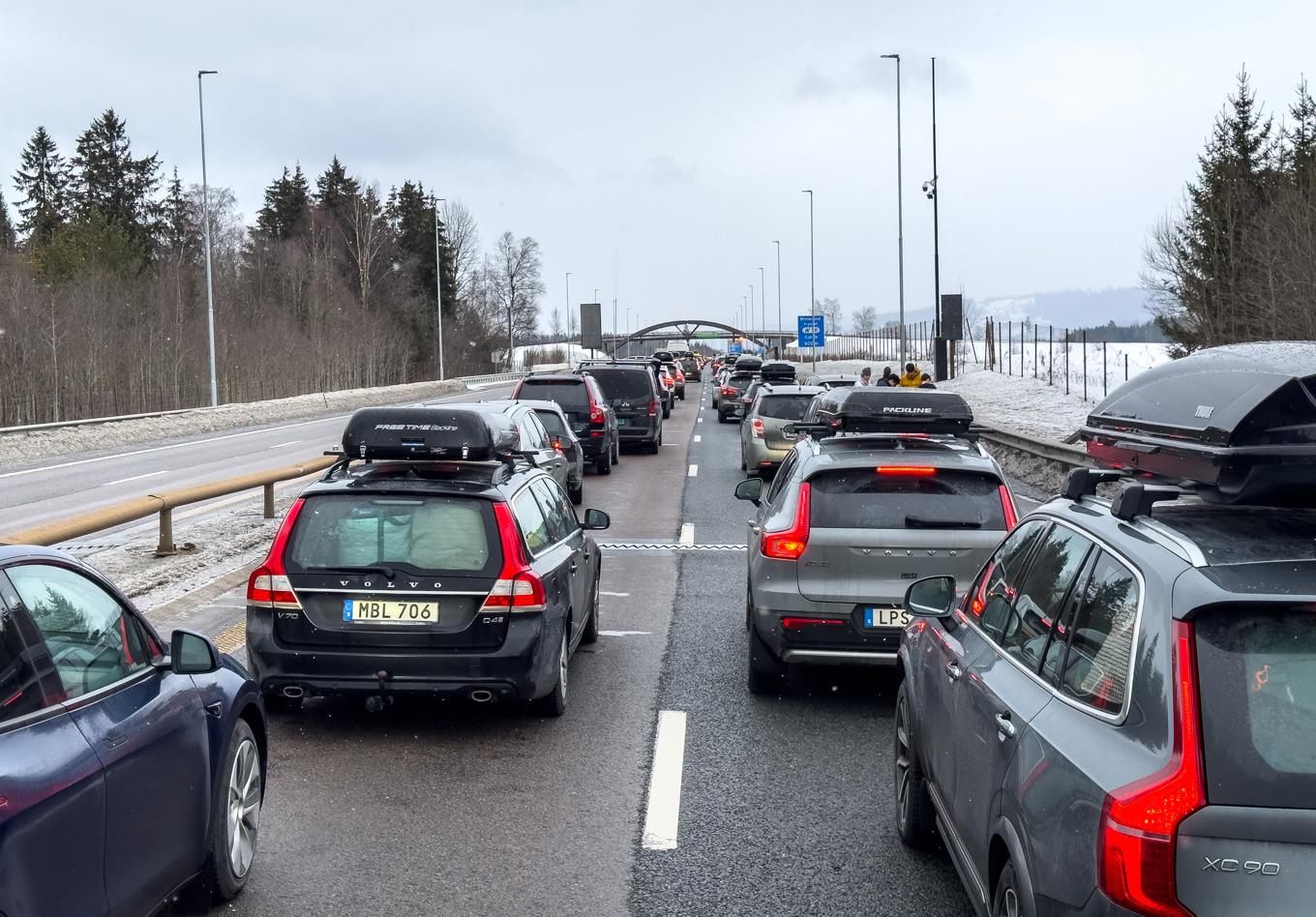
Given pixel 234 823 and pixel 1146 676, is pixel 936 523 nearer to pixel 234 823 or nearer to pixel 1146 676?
pixel 234 823

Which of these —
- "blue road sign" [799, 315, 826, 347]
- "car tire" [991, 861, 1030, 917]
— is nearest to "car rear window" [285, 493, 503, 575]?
"car tire" [991, 861, 1030, 917]

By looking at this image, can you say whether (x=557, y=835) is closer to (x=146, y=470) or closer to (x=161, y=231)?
(x=146, y=470)

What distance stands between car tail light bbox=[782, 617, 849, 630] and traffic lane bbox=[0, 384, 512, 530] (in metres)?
13.6

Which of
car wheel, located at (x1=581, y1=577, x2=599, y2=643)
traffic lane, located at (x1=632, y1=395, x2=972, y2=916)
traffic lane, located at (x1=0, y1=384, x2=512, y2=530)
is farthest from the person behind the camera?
traffic lane, located at (x1=0, y1=384, x2=512, y2=530)

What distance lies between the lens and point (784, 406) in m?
23.0

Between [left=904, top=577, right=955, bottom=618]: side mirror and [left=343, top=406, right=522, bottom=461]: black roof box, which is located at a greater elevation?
[left=343, top=406, right=522, bottom=461]: black roof box

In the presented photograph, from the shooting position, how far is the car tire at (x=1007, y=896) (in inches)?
138

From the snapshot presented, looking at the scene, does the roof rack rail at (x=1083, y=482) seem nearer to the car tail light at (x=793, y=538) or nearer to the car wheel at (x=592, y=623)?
the car tail light at (x=793, y=538)

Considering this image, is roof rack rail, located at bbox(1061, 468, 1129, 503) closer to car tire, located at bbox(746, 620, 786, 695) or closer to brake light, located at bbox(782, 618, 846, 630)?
brake light, located at bbox(782, 618, 846, 630)

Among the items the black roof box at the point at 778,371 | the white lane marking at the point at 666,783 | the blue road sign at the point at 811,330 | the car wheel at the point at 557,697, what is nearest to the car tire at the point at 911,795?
the white lane marking at the point at 666,783

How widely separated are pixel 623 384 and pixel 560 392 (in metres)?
5.55

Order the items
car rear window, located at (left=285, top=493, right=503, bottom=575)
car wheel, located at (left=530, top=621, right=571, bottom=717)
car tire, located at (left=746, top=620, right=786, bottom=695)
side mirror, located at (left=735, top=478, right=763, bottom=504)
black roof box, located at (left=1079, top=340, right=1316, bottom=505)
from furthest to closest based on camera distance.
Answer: side mirror, located at (left=735, top=478, right=763, bottom=504) → car tire, located at (left=746, top=620, right=786, bottom=695) → car wheel, located at (left=530, top=621, right=571, bottom=717) → car rear window, located at (left=285, top=493, right=503, bottom=575) → black roof box, located at (left=1079, top=340, right=1316, bottom=505)

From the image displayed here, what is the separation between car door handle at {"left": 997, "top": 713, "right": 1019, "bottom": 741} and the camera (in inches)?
147

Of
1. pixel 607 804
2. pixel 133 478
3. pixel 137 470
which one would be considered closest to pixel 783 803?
pixel 607 804
